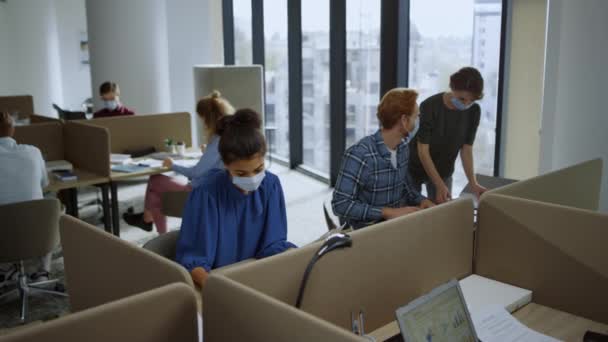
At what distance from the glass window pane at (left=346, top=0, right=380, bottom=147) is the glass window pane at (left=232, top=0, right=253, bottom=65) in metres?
2.37

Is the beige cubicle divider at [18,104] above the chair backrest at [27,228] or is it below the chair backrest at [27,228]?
above

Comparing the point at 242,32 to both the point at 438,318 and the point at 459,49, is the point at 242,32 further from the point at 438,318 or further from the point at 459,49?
the point at 438,318

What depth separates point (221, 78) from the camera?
6.20 meters

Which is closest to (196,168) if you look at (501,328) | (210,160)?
(210,160)

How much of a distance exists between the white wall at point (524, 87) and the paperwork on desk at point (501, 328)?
8.25 ft

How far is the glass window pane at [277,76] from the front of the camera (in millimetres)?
7262

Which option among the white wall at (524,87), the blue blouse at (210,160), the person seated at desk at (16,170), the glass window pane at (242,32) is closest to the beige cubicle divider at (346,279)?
the blue blouse at (210,160)

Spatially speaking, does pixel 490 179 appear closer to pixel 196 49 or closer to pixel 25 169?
pixel 25 169

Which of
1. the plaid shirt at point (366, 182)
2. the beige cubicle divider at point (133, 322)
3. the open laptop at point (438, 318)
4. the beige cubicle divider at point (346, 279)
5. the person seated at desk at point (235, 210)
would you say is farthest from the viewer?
the plaid shirt at point (366, 182)

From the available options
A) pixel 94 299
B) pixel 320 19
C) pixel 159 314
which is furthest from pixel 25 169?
pixel 320 19

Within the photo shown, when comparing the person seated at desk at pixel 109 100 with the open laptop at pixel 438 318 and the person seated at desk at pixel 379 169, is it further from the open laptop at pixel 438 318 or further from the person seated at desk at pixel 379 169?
the open laptop at pixel 438 318

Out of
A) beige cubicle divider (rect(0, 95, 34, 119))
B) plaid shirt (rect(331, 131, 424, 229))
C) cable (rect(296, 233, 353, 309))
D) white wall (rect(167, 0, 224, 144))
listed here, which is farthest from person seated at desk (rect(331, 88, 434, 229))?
beige cubicle divider (rect(0, 95, 34, 119))

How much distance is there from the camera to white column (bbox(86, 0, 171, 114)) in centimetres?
645

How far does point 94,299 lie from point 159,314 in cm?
Answer: 53
